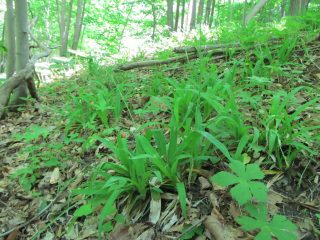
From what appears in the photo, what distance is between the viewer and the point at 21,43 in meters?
3.77

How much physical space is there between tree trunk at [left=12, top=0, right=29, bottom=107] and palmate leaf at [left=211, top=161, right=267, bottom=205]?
3145 millimetres

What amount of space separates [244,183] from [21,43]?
11.8ft

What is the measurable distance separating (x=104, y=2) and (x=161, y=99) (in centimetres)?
1519

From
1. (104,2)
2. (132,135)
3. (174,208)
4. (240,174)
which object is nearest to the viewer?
(240,174)

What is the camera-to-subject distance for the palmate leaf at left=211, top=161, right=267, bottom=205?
4.01 feet

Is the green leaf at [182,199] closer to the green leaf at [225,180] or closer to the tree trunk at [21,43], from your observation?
the green leaf at [225,180]

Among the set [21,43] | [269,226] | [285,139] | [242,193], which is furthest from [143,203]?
[21,43]

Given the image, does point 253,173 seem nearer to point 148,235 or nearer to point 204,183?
point 204,183

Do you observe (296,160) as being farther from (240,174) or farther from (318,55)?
(318,55)

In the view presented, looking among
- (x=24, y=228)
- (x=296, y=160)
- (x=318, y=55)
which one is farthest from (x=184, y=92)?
(x=318, y=55)

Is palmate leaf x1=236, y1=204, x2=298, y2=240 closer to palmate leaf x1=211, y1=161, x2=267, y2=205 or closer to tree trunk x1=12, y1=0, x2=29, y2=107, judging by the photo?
palmate leaf x1=211, y1=161, x2=267, y2=205

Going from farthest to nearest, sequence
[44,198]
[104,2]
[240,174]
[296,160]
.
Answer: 1. [104,2]
2. [44,198]
3. [296,160]
4. [240,174]

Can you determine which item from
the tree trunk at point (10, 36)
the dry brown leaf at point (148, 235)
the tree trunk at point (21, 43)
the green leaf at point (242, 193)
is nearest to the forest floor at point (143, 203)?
the dry brown leaf at point (148, 235)

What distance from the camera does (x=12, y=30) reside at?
4332 millimetres
